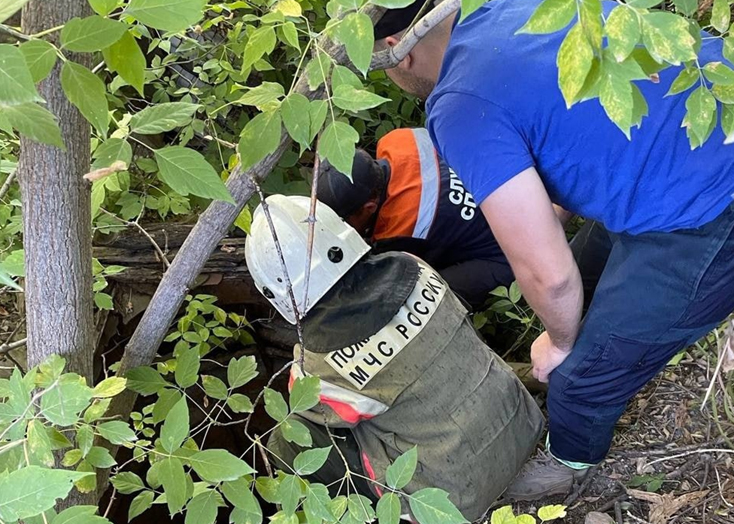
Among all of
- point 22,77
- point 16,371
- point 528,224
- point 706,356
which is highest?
point 22,77

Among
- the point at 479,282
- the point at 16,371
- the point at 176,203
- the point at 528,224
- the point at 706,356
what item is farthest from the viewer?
the point at 479,282

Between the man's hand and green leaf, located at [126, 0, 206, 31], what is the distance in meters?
1.31

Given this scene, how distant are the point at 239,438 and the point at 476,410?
150 centimetres

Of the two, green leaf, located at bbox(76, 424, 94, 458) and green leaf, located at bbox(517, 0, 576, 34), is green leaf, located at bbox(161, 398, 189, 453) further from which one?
green leaf, located at bbox(517, 0, 576, 34)

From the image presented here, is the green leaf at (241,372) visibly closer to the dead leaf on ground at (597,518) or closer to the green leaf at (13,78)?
the green leaf at (13,78)

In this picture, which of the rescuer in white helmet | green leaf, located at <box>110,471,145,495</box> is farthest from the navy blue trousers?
green leaf, located at <box>110,471,145,495</box>

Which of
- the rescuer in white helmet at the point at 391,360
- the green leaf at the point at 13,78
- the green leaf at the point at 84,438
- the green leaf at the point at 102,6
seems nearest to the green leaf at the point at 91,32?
the green leaf at the point at 102,6

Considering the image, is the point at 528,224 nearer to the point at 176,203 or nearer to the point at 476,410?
the point at 476,410

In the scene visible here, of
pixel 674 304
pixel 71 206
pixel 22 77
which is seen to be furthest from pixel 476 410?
pixel 22 77

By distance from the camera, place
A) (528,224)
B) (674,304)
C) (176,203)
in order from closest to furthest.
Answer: (528,224), (674,304), (176,203)

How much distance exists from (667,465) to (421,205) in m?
1.22

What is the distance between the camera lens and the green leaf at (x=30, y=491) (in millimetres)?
673

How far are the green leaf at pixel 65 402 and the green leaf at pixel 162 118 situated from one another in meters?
0.40

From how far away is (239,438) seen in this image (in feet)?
9.84
